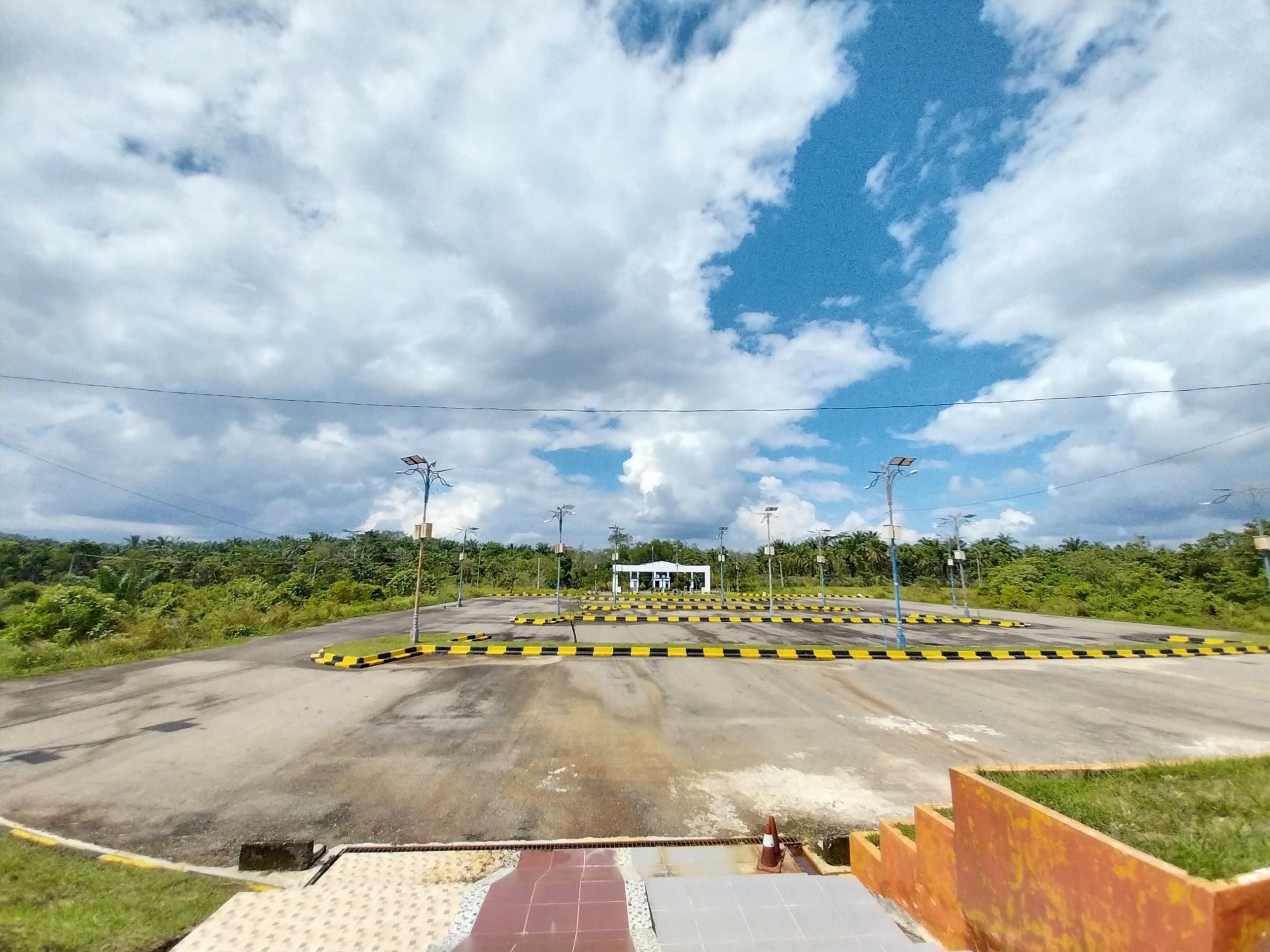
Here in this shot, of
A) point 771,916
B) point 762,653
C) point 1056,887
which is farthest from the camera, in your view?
point 762,653

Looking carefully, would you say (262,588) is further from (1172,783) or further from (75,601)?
(1172,783)

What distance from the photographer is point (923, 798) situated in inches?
272

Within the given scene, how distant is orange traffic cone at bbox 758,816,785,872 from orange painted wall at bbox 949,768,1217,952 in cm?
181

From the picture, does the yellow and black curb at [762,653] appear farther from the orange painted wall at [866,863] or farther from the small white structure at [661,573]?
the small white structure at [661,573]

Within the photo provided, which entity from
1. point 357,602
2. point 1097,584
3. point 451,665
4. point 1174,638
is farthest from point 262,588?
point 1097,584

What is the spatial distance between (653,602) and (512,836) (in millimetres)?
38760

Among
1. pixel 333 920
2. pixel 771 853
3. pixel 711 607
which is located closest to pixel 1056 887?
pixel 771 853

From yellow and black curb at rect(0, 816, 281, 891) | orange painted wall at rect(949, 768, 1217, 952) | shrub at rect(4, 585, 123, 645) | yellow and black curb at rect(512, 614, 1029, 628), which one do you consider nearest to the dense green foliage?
shrub at rect(4, 585, 123, 645)

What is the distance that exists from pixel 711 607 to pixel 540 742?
3225 cm

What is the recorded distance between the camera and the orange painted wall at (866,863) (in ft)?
16.0

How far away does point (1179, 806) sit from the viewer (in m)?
3.68

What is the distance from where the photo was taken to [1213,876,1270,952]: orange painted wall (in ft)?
7.20

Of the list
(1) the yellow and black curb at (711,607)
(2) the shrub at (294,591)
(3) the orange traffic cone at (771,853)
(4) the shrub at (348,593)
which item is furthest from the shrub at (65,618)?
(3) the orange traffic cone at (771,853)

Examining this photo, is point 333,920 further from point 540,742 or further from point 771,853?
point 540,742
